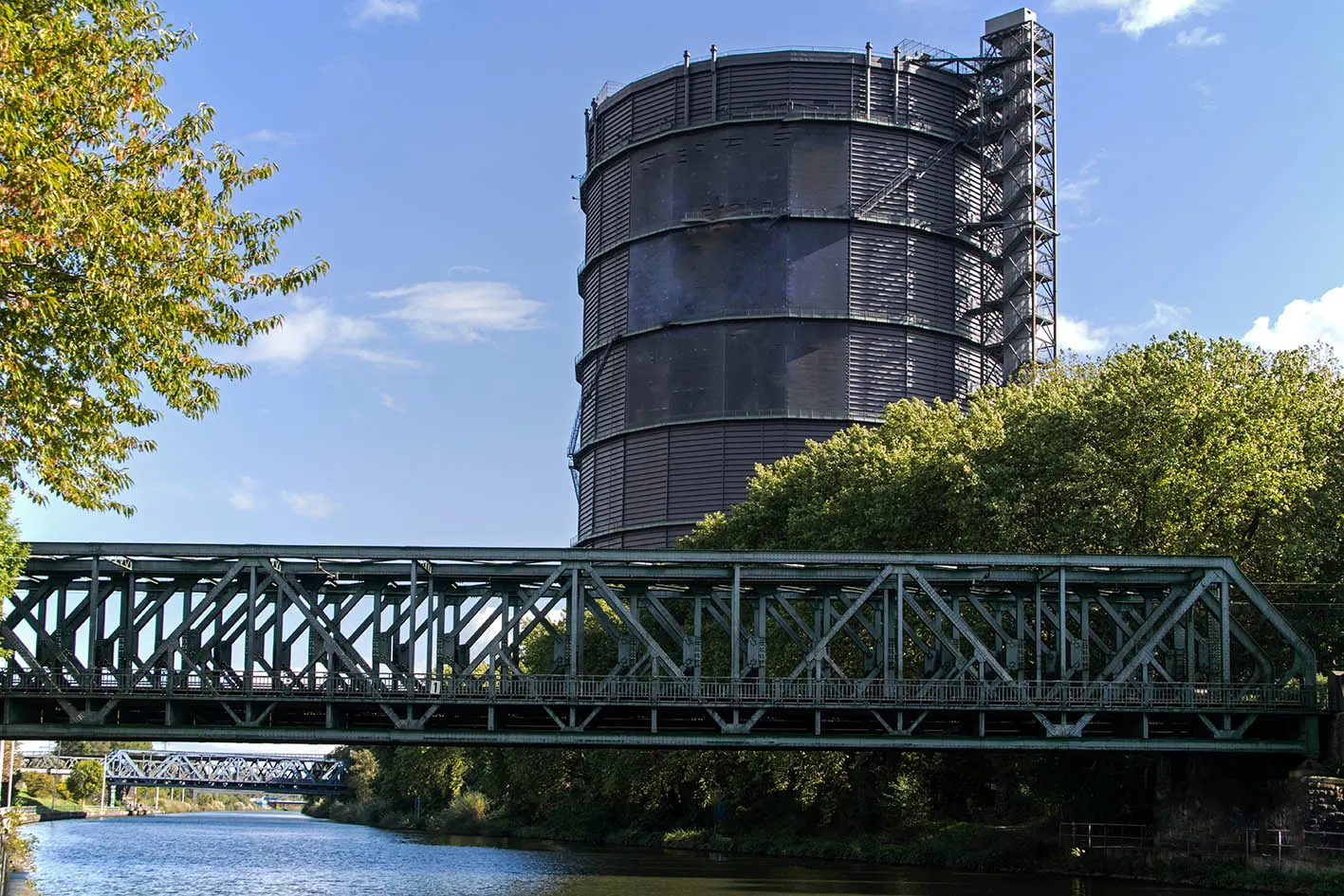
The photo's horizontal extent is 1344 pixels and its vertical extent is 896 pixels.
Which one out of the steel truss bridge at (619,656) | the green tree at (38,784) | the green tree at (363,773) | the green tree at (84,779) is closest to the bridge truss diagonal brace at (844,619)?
the steel truss bridge at (619,656)

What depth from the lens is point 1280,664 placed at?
4509 cm

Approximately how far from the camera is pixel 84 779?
161m

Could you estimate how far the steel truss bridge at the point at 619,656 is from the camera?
37.4 metres

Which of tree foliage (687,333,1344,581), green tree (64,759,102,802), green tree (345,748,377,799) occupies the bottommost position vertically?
green tree (64,759,102,802)

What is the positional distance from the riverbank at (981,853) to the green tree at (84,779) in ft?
335

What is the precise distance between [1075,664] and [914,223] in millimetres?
36671

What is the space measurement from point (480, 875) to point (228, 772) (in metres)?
146

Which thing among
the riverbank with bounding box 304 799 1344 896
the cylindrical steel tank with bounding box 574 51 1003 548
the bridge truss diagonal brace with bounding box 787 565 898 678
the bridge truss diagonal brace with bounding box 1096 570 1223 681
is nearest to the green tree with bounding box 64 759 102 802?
the riverbank with bounding box 304 799 1344 896

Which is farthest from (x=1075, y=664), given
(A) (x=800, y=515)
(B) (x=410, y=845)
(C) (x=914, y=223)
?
(B) (x=410, y=845)

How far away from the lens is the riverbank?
37.9 metres

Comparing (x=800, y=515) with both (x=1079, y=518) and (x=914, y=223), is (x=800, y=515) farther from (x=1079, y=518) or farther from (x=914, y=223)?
(x=914, y=223)

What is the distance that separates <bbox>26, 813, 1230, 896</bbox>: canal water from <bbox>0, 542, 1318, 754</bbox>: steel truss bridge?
14.5 feet

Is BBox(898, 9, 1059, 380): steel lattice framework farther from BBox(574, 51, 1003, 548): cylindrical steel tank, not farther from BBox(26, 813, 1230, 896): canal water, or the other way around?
A: BBox(26, 813, 1230, 896): canal water

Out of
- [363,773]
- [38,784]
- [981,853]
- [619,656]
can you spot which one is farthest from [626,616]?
[38,784]
